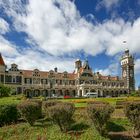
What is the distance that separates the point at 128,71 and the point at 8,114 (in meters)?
85.3

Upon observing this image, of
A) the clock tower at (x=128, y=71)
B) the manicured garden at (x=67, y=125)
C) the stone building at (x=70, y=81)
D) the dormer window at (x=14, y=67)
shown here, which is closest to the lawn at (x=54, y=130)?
the manicured garden at (x=67, y=125)

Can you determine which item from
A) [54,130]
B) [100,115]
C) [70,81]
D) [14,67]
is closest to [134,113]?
[100,115]

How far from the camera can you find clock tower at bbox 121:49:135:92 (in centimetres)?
10144

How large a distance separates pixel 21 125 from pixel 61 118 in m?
3.88

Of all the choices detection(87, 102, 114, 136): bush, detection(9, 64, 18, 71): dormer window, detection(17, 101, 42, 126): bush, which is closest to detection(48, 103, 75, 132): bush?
detection(87, 102, 114, 136): bush

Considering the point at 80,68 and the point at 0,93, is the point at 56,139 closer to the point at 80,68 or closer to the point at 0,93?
the point at 0,93

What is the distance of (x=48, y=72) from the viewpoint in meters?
83.9

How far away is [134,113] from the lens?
1702 cm

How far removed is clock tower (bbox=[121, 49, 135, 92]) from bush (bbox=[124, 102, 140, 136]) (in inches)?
3366

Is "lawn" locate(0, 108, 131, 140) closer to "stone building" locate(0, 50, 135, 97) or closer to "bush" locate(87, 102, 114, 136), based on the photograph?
"bush" locate(87, 102, 114, 136)

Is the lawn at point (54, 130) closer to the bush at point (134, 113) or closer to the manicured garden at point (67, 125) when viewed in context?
the manicured garden at point (67, 125)

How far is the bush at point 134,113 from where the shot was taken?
55.7 feet

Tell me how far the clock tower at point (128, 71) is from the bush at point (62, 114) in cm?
8606

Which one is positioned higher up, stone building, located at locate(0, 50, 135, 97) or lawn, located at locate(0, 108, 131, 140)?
stone building, located at locate(0, 50, 135, 97)
